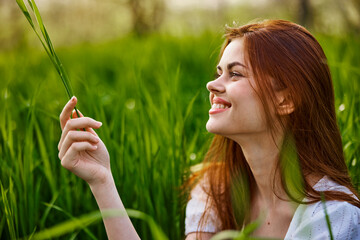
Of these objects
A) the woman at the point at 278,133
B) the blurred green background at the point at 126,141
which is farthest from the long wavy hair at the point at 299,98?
→ the blurred green background at the point at 126,141

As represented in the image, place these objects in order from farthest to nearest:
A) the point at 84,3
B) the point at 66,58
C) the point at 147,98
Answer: the point at 84,3 → the point at 66,58 → the point at 147,98

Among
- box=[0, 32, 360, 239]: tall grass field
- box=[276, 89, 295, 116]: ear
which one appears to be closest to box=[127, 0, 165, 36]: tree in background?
box=[0, 32, 360, 239]: tall grass field

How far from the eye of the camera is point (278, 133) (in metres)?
1.14

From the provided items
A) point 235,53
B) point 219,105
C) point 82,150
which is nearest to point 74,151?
point 82,150

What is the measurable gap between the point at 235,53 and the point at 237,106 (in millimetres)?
165

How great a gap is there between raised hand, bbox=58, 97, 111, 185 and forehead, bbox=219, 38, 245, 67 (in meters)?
0.41

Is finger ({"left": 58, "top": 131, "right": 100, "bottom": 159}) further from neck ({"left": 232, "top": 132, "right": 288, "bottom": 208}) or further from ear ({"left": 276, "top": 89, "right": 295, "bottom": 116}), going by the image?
ear ({"left": 276, "top": 89, "right": 295, "bottom": 116})

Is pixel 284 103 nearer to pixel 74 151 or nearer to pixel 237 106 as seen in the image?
pixel 237 106

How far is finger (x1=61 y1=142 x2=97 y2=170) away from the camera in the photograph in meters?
0.99

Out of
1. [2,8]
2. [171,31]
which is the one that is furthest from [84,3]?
[171,31]

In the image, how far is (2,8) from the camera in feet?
26.2

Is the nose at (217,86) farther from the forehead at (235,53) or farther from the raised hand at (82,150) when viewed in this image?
the raised hand at (82,150)

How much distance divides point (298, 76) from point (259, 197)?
405 mm

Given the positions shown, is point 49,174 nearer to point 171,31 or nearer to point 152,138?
point 152,138
